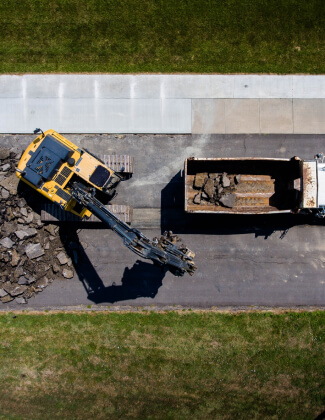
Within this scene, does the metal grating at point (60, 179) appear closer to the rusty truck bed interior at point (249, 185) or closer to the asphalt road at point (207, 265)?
the asphalt road at point (207, 265)

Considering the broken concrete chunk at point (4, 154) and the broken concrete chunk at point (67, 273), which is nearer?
the broken concrete chunk at point (67, 273)

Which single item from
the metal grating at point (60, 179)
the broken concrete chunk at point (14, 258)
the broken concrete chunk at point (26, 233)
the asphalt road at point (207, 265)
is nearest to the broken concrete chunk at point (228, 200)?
the asphalt road at point (207, 265)

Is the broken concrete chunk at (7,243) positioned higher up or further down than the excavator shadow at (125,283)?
higher up

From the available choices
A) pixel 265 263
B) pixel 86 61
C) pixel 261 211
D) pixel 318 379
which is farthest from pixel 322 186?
pixel 86 61

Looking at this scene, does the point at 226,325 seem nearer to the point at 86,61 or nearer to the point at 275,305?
the point at 275,305

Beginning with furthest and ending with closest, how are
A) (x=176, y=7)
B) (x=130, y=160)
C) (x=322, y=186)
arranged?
(x=176, y=7)
(x=130, y=160)
(x=322, y=186)

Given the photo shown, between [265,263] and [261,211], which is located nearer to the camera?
[261,211]

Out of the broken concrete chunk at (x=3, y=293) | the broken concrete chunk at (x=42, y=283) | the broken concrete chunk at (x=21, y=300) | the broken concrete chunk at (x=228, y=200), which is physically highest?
the broken concrete chunk at (x=228, y=200)

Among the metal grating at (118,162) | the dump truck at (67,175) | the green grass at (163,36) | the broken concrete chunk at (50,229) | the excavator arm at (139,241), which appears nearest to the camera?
the excavator arm at (139,241)
